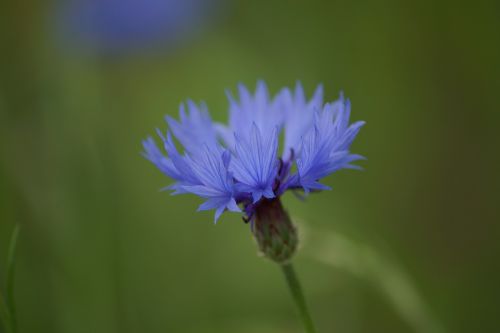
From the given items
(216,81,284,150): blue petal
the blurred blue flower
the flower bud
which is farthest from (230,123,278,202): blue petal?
the blurred blue flower

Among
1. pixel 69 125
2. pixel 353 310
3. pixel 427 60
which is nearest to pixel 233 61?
pixel 427 60

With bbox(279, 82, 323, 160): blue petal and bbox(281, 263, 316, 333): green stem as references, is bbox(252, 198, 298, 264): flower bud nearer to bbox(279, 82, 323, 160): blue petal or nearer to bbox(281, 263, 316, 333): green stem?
bbox(281, 263, 316, 333): green stem

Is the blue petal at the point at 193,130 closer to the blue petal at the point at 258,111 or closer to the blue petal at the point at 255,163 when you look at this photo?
the blue petal at the point at 258,111

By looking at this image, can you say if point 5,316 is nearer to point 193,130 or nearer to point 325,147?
point 193,130

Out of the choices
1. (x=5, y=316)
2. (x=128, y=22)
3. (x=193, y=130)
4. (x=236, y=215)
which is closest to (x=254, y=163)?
(x=193, y=130)

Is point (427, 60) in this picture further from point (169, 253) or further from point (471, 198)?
point (169, 253)
